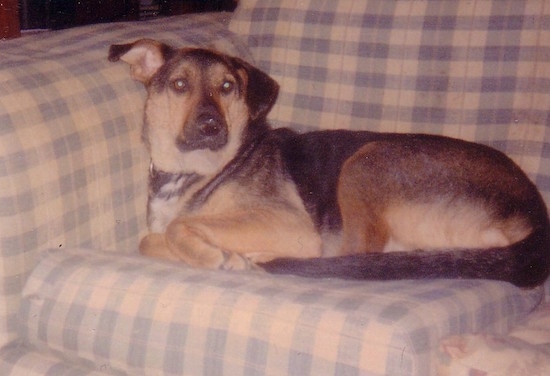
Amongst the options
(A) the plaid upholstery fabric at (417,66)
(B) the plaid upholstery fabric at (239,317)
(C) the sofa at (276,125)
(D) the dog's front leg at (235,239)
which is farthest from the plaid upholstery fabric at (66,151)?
(A) the plaid upholstery fabric at (417,66)

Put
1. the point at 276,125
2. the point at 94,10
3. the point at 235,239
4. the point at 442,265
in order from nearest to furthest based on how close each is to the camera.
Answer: the point at 442,265
the point at 235,239
the point at 276,125
the point at 94,10

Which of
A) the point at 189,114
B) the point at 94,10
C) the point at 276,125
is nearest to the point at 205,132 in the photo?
the point at 189,114

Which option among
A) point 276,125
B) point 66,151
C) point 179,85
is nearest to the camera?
point 66,151

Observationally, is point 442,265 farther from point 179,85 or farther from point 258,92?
point 179,85

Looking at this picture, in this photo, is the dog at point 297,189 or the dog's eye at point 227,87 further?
the dog's eye at point 227,87

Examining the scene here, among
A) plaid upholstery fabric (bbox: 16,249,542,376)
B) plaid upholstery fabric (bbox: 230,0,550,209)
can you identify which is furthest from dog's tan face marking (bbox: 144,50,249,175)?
plaid upholstery fabric (bbox: 16,249,542,376)

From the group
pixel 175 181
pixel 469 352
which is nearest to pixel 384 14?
pixel 175 181

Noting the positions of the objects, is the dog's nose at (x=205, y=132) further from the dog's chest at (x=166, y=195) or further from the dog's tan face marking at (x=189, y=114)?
the dog's chest at (x=166, y=195)
